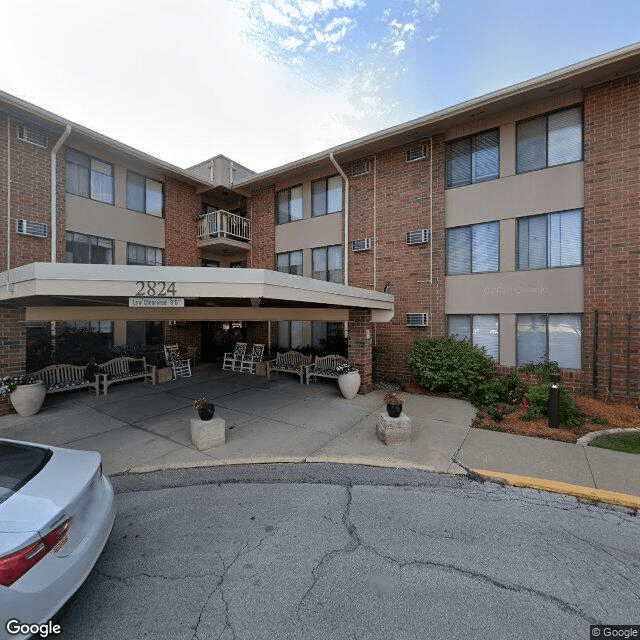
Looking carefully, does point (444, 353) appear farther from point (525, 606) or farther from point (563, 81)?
point (563, 81)

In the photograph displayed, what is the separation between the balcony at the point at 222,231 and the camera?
14.0 meters

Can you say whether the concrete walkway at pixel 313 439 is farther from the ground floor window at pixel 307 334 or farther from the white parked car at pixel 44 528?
the ground floor window at pixel 307 334

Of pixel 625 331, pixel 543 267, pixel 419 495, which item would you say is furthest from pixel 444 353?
pixel 419 495

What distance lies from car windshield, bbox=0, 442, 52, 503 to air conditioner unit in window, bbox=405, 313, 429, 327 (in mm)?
9806

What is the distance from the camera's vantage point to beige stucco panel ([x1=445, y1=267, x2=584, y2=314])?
29.0 feet

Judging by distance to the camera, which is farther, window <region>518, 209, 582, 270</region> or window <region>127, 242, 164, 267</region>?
window <region>127, 242, 164, 267</region>

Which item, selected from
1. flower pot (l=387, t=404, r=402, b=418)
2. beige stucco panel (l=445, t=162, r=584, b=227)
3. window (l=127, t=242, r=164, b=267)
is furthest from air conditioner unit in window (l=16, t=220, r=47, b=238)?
beige stucco panel (l=445, t=162, r=584, b=227)

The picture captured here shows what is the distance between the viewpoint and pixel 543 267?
9.21 meters

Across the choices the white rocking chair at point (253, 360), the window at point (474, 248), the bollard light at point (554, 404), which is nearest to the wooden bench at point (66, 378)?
the white rocking chair at point (253, 360)

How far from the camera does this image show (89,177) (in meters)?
11.2

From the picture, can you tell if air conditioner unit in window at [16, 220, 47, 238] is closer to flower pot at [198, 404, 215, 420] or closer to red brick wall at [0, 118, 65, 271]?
red brick wall at [0, 118, 65, 271]

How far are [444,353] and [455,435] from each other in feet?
10.5

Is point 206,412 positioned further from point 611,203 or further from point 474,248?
point 611,203

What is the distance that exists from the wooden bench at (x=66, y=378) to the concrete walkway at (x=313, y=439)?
37 cm
